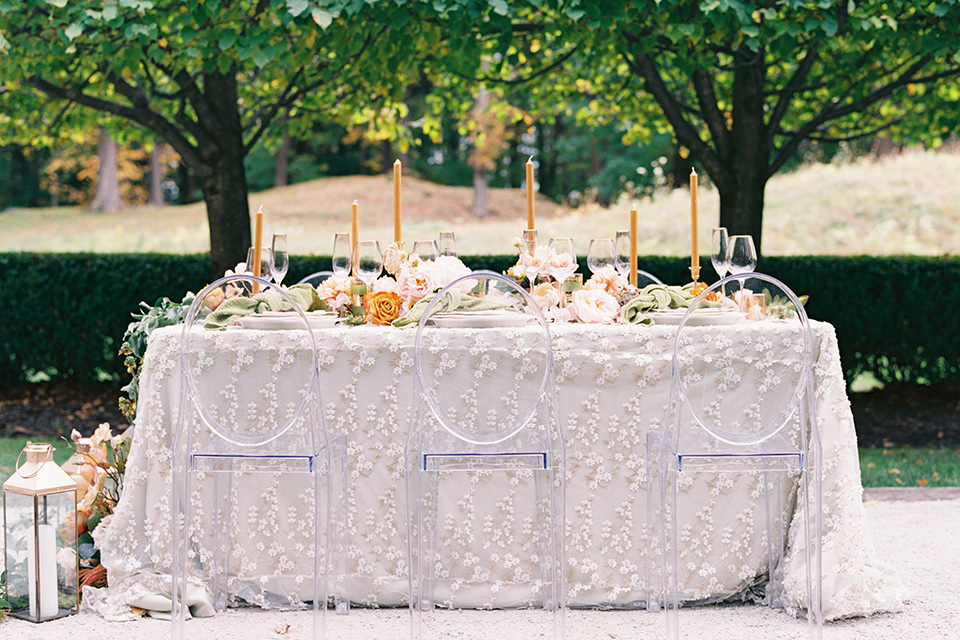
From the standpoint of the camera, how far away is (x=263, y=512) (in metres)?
3.17

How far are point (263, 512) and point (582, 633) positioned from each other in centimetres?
122

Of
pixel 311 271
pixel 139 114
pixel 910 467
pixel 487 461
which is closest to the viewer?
pixel 487 461

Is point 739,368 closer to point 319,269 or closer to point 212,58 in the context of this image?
point 212,58

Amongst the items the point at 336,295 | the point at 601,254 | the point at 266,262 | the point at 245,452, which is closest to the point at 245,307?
the point at 266,262

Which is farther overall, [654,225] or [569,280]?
[654,225]

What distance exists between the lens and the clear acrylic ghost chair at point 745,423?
2.82 metres

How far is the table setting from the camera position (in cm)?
306

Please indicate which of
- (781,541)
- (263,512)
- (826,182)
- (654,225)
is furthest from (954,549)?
(826,182)

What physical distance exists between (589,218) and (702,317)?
51.4 ft

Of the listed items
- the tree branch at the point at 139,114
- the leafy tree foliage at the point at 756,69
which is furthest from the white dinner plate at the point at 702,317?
the tree branch at the point at 139,114

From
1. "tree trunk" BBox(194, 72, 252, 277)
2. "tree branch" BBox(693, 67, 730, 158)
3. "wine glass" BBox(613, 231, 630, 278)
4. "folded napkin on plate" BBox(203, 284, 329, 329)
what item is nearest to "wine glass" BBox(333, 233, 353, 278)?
"folded napkin on plate" BBox(203, 284, 329, 329)

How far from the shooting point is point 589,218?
1853 cm

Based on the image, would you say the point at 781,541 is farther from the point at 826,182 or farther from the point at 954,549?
the point at 826,182

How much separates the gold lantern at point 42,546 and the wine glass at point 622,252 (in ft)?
7.20
